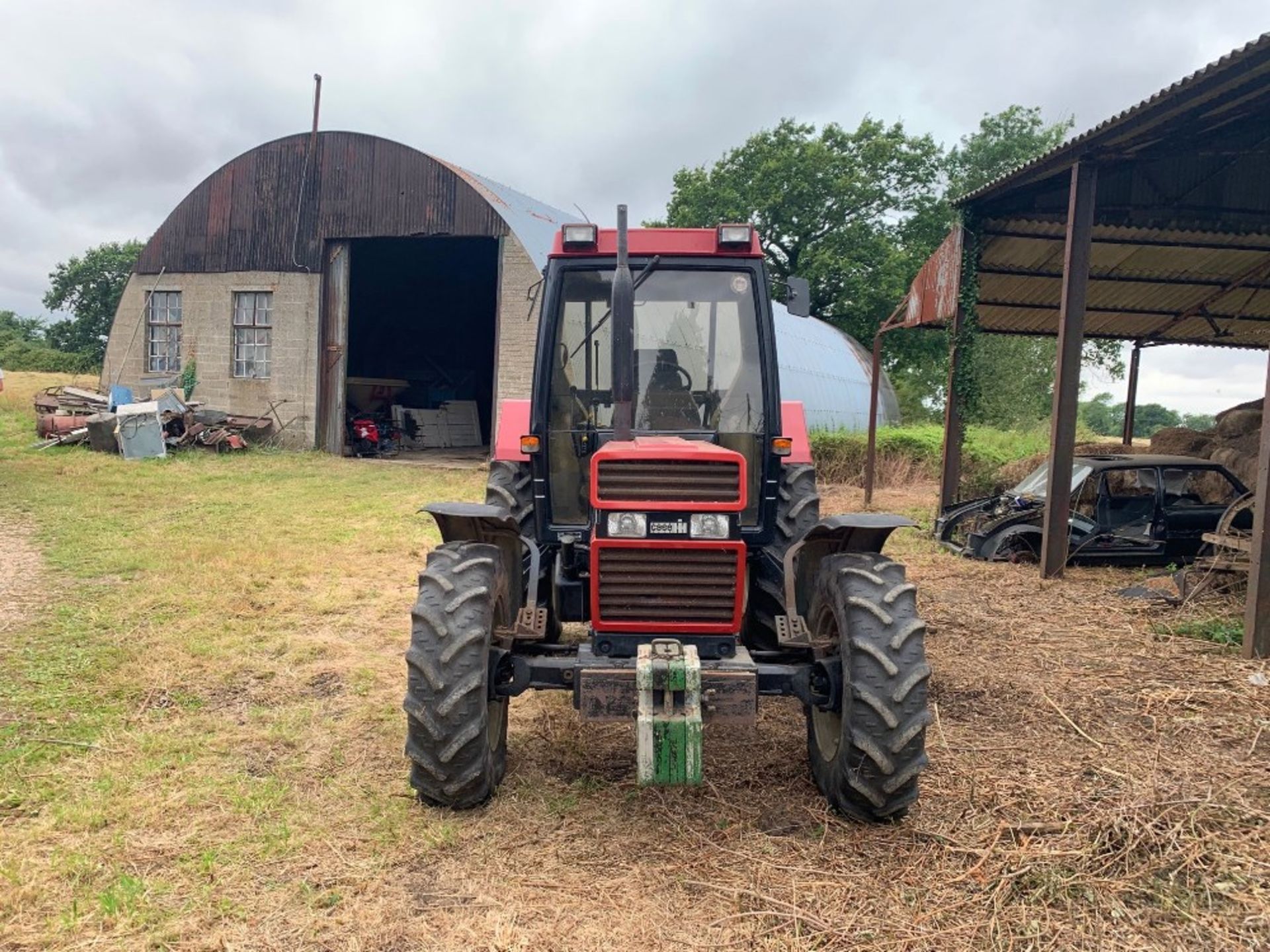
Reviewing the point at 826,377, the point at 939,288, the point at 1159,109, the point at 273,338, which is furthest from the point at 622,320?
the point at 826,377

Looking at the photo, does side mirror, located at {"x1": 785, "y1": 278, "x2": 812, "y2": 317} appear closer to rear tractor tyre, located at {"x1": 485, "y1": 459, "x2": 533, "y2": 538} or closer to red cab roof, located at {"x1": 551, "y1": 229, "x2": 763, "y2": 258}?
red cab roof, located at {"x1": 551, "y1": 229, "x2": 763, "y2": 258}

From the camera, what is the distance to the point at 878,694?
338cm

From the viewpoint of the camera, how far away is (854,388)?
23641mm

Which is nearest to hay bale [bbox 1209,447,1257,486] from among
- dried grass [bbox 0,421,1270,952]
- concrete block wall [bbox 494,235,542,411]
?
dried grass [bbox 0,421,1270,952]

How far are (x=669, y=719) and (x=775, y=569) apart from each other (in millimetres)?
1405

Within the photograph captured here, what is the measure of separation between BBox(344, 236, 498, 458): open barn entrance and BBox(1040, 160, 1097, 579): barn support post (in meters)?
14.5

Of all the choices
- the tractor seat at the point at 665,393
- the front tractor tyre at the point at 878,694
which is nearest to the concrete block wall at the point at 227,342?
the tractor seat at the point at 665,393

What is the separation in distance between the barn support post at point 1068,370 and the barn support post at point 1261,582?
8.70 feet

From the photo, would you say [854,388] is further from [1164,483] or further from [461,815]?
[461,815]

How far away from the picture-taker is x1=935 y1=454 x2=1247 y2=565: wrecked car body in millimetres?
9062

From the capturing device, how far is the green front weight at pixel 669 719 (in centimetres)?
326

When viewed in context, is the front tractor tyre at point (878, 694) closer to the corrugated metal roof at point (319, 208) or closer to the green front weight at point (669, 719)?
the green front weight at point (669, 719)

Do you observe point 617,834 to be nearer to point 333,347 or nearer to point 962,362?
point 962,362

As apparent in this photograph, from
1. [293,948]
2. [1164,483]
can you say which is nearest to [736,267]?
[293,948]
